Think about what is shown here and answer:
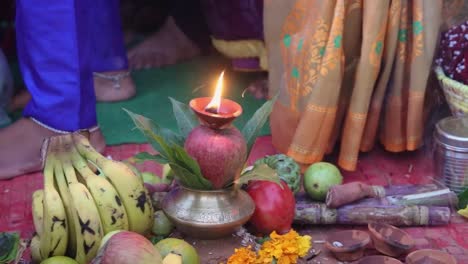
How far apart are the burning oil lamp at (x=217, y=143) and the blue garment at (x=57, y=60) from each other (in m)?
0.96

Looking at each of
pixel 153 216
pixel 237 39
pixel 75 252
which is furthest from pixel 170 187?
pixel 237 39

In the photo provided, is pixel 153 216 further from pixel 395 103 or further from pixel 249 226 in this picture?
pixel 395 103

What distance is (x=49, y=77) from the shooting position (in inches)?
101

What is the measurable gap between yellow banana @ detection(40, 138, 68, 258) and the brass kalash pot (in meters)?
0.30

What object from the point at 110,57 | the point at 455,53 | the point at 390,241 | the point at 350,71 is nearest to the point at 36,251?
the point at 390,241

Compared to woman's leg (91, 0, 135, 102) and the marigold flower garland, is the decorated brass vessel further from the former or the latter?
woman's leg (91, 0, 135, 102)

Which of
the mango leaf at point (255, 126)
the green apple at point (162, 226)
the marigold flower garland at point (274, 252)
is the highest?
the mango leaf at point (255, 126)

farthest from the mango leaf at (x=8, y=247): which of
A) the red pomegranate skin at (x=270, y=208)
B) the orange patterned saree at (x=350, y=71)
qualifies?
the orange patterned saree at (x=350, y=71)

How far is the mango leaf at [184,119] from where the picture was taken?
6.29 feet

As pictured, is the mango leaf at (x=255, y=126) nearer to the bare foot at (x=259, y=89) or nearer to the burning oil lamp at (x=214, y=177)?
the burning oil lamp at (x=214, y=177)

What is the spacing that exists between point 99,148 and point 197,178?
111cm

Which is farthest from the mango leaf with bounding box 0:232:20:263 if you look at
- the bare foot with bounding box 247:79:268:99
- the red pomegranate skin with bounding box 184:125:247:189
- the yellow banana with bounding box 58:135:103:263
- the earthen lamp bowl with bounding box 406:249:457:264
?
the bare foot with bounding box 247:79:268:99

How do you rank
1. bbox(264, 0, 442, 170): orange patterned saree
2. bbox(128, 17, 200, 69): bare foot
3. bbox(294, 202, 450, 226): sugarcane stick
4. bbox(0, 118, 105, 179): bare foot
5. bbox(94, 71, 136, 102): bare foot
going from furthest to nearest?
1. bbox(128, 17, 200, 69): bare foot
2. bbox(94, 71, 136, 102): bare foot
3. bbox(0, 118, 105, 179): bare foot
4. bbox(264, 0, 442, 170): orange patterned saree
5. bbox(294, 202, 450, 226): sugarcane stick

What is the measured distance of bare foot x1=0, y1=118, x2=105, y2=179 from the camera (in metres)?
2.59
